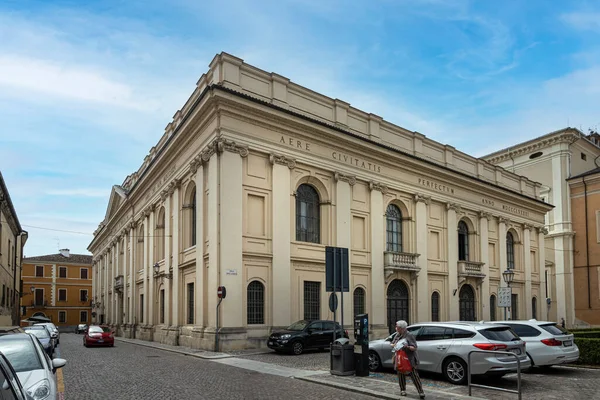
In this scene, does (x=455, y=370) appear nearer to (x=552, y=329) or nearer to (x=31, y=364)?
(x=552, y=329)

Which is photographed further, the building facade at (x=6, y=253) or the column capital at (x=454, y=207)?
the building facade at (x=6, y=253)

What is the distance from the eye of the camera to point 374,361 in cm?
1498

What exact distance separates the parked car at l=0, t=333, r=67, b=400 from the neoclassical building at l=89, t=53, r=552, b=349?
1365cm

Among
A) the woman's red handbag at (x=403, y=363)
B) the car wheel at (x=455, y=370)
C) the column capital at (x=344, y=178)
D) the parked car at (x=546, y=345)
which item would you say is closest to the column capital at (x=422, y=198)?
the column capital at (x=344, y=178)

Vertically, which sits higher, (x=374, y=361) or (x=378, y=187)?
(x=378, y=187)

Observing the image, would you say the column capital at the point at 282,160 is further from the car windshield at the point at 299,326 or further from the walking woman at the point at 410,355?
the walking woman at the point at 410,355

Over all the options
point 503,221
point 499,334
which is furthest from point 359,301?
point 503,221

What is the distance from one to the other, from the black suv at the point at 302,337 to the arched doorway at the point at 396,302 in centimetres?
875

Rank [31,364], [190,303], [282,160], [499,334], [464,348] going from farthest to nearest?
[190,303] < [282,160] < [499,334] < [464,348] < [31,364]

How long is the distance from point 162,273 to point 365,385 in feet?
68.0

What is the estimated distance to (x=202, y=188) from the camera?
2503 cm

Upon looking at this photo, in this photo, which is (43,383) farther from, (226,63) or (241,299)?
(226,63)

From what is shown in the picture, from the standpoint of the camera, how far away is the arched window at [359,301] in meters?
28.1

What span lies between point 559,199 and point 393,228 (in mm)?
24441
